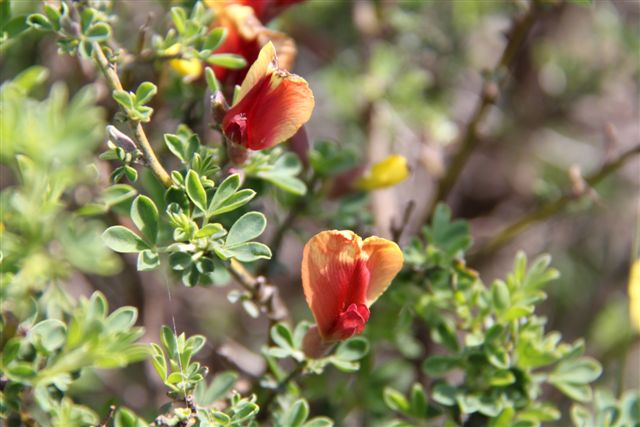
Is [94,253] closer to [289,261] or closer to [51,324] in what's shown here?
[51,324]

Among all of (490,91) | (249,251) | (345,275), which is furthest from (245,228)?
(490,91)

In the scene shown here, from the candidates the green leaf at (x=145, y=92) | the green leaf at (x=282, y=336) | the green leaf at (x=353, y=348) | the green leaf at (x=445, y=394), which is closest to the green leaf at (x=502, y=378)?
the green leaf at (x=445, y=394)

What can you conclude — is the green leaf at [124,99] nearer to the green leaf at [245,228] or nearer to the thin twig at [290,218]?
the green leaf at [245,228]

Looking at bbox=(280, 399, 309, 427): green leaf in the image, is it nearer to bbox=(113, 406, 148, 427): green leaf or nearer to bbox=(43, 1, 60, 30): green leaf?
bbox=(113, 406, 148, 427): green leaf

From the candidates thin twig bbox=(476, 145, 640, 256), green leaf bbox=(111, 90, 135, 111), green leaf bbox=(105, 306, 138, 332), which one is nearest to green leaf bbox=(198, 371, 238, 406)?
green leaf bbox=(105, 306, 138, 332)

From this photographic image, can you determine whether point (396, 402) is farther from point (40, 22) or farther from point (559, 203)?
point (40, 22)

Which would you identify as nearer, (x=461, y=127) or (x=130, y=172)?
(x=130, y=172)
